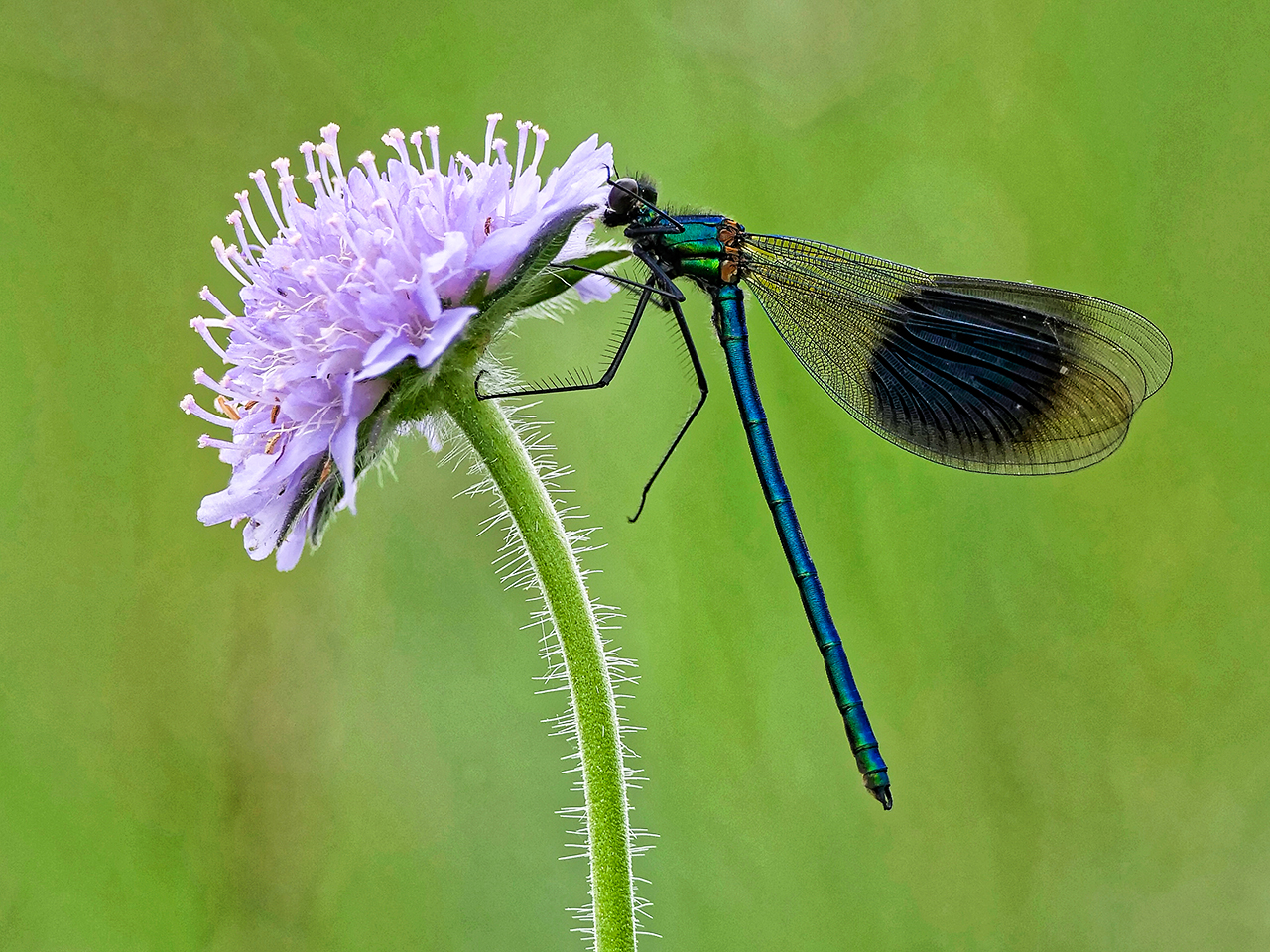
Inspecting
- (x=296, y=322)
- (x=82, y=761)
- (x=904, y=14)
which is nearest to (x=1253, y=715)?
(x=904, y=14)

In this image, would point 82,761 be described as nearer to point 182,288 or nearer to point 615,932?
point 182,288

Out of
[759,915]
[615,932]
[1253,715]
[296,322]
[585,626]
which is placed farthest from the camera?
[1253,715]

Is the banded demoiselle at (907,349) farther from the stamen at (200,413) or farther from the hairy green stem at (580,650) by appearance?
the stamen at (200,413)

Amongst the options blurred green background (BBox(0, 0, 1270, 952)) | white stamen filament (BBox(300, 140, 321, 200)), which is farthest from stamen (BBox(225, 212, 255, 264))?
blurred green background (BBox(0, 0, 1270, 952))

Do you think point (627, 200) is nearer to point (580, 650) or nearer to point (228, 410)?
point (228, 410)

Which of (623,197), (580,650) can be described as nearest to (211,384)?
(580,650)

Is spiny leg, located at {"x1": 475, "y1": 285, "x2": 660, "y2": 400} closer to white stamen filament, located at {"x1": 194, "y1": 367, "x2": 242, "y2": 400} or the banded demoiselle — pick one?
the banded demoiselle
